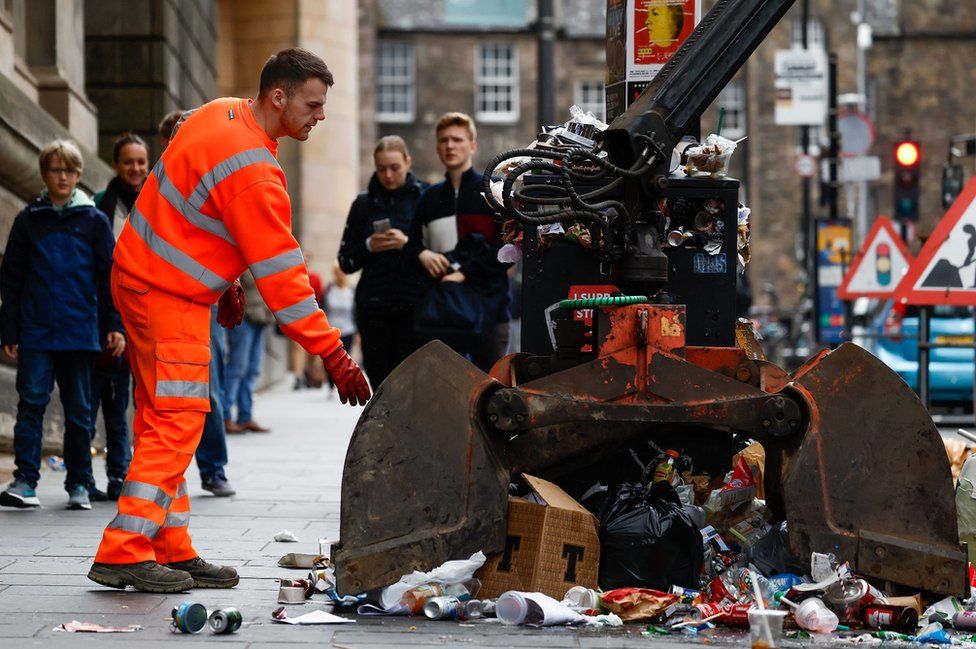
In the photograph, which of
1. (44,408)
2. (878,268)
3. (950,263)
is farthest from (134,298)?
(878,268)

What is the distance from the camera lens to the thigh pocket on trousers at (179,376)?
18.6 feet

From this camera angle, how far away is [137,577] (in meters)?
5.67

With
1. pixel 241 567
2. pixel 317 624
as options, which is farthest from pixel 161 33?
pixel 317 624

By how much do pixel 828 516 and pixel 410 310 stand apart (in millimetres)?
3658

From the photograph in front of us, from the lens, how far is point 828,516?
5355 millimetres

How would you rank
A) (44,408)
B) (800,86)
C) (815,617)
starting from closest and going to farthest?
(815,617) < (44,408) < (800,86)

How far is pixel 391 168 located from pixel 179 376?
3.33m

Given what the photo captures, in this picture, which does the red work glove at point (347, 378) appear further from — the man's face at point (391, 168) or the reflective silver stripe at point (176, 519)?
the man's face at point (391, 168)

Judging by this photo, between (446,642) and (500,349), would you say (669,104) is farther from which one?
(500,349)

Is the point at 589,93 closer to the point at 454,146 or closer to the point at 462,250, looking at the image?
the point at 454,146

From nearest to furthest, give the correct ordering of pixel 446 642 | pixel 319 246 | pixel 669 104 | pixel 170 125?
pixel 446 642 → pixel 669 104 → pixel 170 125 → pixel 319 246

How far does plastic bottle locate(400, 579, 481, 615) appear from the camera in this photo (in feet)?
17.5

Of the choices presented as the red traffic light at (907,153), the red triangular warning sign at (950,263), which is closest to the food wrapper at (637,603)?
the red triangular warning sign at (950,263)

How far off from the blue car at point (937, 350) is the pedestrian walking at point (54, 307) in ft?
33.3
